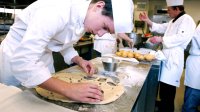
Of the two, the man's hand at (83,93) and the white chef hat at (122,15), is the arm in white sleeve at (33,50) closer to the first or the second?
the man's hand at (83,93)

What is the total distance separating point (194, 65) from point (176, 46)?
0.38 meters

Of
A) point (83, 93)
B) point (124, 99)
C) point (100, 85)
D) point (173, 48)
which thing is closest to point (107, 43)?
point (173, 48)

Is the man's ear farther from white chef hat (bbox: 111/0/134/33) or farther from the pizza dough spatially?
the pizza dough

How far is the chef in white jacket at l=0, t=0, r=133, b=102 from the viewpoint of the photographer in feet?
2.91

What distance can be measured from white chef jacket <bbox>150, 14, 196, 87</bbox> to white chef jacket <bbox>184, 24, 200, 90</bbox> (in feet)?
0.32

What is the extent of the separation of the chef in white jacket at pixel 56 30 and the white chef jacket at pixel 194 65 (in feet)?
6.55

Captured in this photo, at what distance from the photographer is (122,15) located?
1016mm

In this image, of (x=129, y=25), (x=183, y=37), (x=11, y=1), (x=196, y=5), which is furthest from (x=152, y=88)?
(x=196, y=5)

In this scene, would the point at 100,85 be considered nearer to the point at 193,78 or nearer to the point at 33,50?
the point at 33,50

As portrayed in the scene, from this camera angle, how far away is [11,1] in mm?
3334

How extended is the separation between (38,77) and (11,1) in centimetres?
290

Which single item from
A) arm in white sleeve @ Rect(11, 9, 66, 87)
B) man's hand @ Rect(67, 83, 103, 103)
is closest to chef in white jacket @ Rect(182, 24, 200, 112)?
man's hand @ Rect(67, 83, 103, 103)

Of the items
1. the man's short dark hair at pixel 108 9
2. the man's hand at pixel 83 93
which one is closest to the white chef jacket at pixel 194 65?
the man's short dark hair at pixel 108 9

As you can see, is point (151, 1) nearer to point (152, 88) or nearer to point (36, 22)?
point (152, 88)
